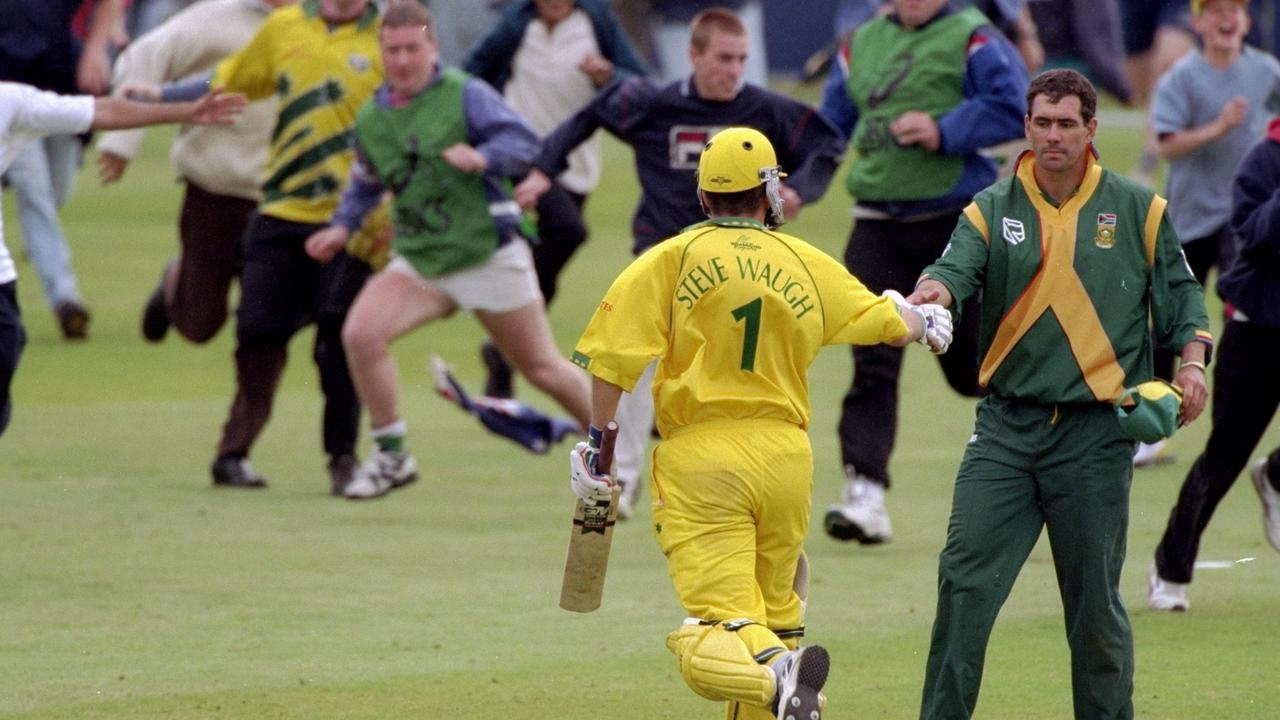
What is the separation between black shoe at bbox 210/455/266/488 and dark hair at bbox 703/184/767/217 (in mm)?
5304

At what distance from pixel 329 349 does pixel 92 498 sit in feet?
4.42

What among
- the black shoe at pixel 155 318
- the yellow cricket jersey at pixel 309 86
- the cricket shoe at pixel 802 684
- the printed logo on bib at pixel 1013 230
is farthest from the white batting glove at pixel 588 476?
the black shoe at pixel 155 318

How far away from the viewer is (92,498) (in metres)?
10.7

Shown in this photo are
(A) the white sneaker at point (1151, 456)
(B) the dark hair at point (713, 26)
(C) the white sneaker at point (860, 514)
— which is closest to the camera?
(C) the white sneaker at point (860, 514)

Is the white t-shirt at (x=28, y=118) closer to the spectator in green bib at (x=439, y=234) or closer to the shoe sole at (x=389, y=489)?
the spectator in green bib at (x=439, y=234)

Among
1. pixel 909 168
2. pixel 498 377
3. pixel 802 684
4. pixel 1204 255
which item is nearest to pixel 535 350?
pixel 909 168

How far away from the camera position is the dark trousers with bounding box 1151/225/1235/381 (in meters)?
11.1

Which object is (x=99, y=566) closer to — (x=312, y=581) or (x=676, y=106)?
(x=312, y=581)

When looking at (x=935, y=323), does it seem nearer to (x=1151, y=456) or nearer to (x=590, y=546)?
(x=590, y=546)

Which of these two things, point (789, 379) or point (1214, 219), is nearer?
point (789, 379)

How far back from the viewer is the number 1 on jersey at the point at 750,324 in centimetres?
615

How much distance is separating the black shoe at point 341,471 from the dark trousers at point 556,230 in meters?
1.90

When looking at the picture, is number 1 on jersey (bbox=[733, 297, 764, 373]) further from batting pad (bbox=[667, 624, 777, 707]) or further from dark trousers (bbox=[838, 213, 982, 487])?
dark trousers (bbox=[838, 213, 982, 487])

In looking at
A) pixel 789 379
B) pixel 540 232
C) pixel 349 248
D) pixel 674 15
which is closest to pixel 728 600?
pixel 789 379
